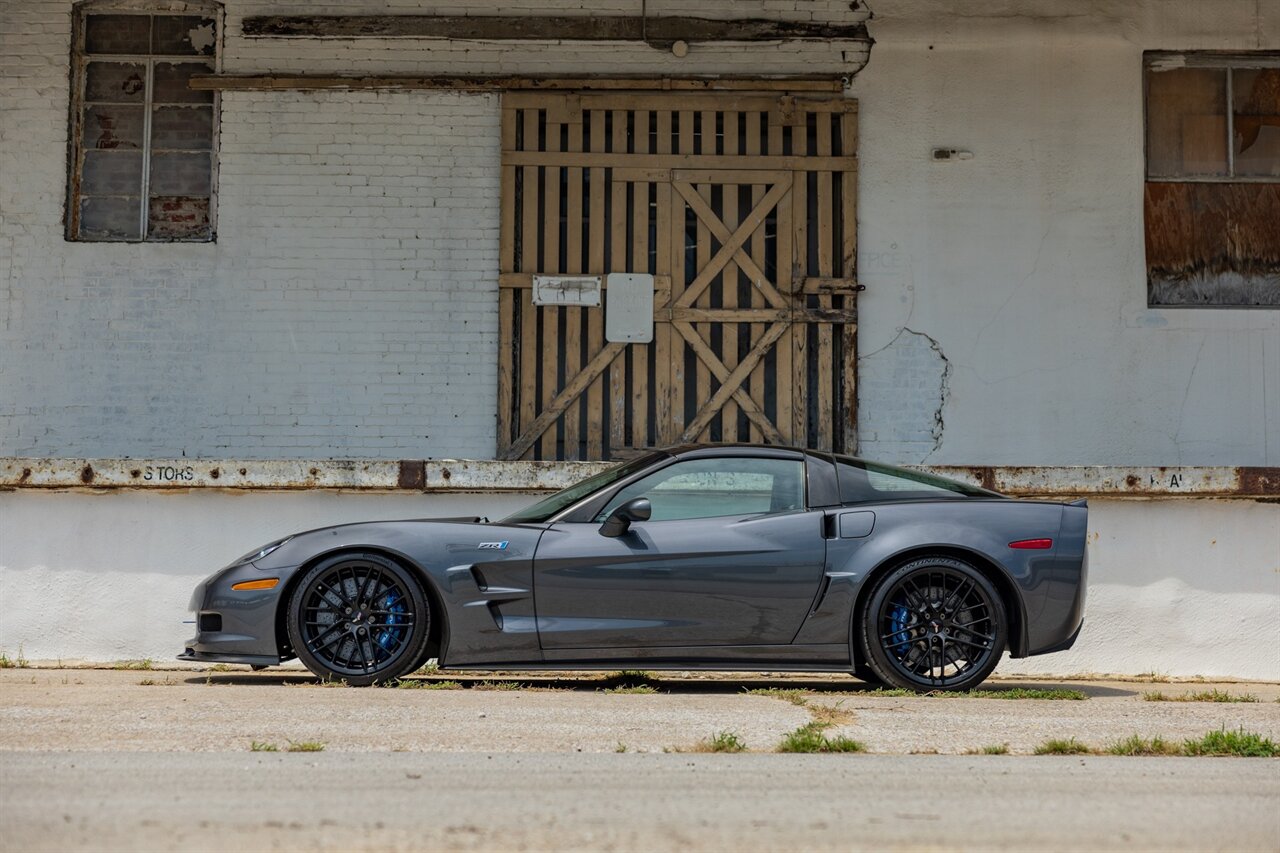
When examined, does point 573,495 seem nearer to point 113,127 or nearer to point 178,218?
point 178,218

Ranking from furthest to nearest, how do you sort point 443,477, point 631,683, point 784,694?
point 443,477, point 631,683, point 784,694

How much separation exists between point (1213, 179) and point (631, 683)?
653 centimetres

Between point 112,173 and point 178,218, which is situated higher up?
point 112,173

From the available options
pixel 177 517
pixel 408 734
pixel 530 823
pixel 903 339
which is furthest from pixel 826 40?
pixel 530 823

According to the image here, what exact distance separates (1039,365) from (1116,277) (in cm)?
90

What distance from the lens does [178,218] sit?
12.0 m

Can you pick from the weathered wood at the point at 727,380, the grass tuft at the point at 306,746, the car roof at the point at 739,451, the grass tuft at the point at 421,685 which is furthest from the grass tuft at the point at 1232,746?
the weathered wood at the point at 727,380

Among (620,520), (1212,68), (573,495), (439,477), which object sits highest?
(1212,68)

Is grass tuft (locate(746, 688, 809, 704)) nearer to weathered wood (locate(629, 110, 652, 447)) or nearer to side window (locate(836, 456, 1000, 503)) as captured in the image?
side window (locate(836, 456, 1000, 503))

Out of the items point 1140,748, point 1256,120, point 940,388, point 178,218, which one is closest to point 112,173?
point 178,218

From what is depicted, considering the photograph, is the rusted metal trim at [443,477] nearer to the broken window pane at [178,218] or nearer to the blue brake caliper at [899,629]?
the blue brake caliper at [899,629]

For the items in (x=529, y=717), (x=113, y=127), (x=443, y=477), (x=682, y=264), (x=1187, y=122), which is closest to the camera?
(x=529, y=717)

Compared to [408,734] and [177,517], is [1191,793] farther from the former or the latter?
[177,517]

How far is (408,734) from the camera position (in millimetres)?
5848
